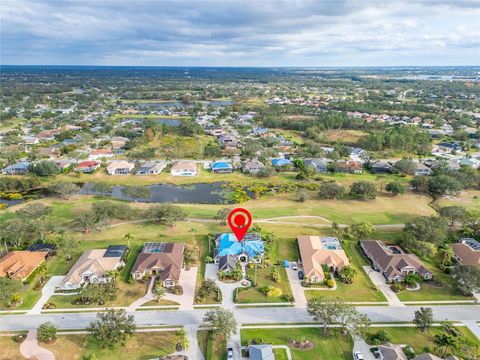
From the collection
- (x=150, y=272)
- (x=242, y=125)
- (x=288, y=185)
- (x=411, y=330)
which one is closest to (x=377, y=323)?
(x=411, y=330)

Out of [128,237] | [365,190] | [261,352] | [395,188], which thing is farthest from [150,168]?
[261,352]

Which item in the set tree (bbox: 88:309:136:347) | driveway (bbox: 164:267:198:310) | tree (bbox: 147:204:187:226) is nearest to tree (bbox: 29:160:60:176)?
tree (bbox: 147:204:187:226)

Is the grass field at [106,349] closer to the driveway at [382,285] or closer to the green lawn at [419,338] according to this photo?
the green lawn at [419,338]

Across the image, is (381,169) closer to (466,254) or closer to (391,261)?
(466,254)

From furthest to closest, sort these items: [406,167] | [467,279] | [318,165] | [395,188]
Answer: [318,165]
[406,167]
[395,188]
[467,279]

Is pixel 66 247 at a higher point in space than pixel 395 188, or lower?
lower

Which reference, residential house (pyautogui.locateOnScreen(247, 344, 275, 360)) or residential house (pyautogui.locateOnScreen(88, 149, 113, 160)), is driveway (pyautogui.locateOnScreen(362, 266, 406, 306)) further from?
residential house (pyautogui.locateOnScreen(88, 149, 113, 160))

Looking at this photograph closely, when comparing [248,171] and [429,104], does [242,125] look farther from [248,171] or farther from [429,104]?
[429,104]
